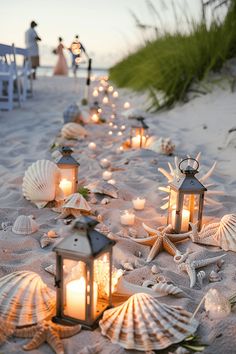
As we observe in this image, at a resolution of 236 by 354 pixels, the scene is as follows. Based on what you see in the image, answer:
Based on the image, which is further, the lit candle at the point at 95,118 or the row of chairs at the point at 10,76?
the row of chairs at the point at 10,76

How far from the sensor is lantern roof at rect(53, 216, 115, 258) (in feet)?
5.23

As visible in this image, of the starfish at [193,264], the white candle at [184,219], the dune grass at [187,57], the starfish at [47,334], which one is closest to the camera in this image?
the starfish at [47,334]

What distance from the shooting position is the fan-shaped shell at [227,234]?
8.00 feet

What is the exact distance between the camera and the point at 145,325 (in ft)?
5.30

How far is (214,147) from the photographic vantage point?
5.02 metres

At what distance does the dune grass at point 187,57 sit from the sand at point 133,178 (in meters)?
0.38

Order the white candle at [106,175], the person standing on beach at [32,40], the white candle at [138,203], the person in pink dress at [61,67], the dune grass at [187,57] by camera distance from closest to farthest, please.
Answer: the white candle at [138,203], the white candle at [106,175], the dune grass at [187,57], the person standing on beach at [32,40], the person in pink dress at [61,67]

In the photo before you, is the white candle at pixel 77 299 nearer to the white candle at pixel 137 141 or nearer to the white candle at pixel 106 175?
the white candle at pixel 106 175

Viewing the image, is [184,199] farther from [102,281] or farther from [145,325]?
[145,325]

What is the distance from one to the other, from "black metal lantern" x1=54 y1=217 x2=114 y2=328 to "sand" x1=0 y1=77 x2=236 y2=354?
100 millimetres

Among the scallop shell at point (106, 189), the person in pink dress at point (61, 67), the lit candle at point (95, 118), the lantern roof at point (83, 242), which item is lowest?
the scallop shell at point (106, 189)

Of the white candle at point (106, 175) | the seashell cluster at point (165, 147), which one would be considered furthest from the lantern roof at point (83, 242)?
the seashell cluster at point (165, 147)

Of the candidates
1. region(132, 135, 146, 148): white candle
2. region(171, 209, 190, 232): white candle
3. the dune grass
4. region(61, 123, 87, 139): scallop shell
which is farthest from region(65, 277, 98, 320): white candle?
the dune grass

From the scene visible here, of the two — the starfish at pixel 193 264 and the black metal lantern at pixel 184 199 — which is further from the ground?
the black metal lantern at pixel 184 199
